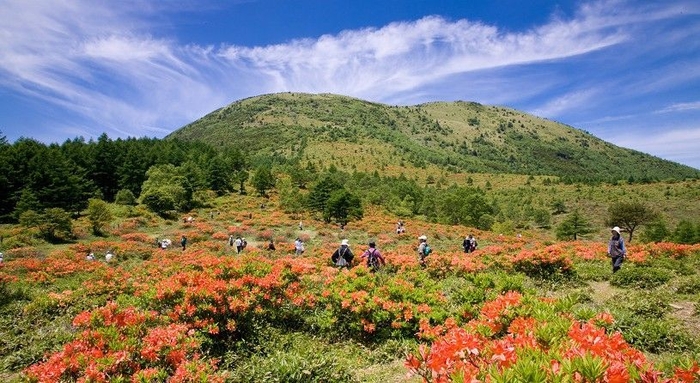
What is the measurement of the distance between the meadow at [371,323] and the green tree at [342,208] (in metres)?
33.8

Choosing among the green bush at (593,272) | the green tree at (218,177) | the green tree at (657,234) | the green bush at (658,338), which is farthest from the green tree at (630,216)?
the green tree at (218,177)

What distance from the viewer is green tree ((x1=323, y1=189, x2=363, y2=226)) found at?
50.8 meters

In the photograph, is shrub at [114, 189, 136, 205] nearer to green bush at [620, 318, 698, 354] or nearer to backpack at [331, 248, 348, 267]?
backpack at [331, 248, 348, 267]

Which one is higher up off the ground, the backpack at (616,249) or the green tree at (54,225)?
the backpack at (616,249)

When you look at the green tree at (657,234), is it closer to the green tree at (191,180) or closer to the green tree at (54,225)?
the green tree at (191,180)

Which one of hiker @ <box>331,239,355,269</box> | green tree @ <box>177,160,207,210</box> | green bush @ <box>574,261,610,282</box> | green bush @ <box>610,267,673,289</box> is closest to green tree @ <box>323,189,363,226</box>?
green tree @ <box>177,160,207,210</box>

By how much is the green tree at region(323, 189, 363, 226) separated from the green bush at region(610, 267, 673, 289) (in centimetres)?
3935

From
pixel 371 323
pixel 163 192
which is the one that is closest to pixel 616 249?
pixel 371 323

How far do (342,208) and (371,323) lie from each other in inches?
1675

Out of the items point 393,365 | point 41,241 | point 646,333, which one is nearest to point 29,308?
point 393,365

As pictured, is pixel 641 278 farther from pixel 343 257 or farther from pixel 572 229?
pixel 572 229

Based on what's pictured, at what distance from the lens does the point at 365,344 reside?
8.67 metres

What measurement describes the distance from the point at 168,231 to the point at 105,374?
1652 inches

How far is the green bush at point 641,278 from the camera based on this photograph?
11586 millimetres
